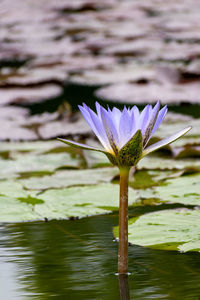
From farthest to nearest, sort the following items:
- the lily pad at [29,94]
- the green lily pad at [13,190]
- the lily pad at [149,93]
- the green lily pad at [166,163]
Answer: the lily pad at [29,94] < the lily pad at [149,93] < the green lily pad at [166,163] < the green lily pad at [13,190]

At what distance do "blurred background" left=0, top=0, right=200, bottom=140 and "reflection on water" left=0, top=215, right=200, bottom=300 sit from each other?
1163 millimetres

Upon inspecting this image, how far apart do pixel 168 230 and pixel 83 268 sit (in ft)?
0.81

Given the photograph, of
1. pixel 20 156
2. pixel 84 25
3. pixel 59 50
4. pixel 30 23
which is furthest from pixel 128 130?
pixel 30 23

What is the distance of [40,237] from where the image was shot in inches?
42.3

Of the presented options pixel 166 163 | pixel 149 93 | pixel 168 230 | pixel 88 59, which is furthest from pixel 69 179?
pixel 88 59

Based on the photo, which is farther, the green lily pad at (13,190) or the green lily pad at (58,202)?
the green lily pad at (13,190)

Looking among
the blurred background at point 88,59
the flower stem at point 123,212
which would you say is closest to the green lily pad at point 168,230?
the flower stem at point 123,212

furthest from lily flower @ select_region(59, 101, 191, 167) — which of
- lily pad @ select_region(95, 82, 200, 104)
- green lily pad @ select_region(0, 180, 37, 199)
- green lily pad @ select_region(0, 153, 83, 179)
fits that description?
lily pad @ select_region(95, 82, 200, 104)

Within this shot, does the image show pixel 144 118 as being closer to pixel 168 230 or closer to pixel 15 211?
pixel 168 230

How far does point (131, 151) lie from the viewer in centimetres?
80

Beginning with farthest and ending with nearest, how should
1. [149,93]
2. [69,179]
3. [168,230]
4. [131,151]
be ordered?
[149,93]
[69,179]
[168,230]
[131,151]

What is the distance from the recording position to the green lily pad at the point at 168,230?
3.20ft

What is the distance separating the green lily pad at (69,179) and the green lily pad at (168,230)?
46 centimetres

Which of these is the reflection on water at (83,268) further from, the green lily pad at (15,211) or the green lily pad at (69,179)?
the green lily pad at (69,179)
